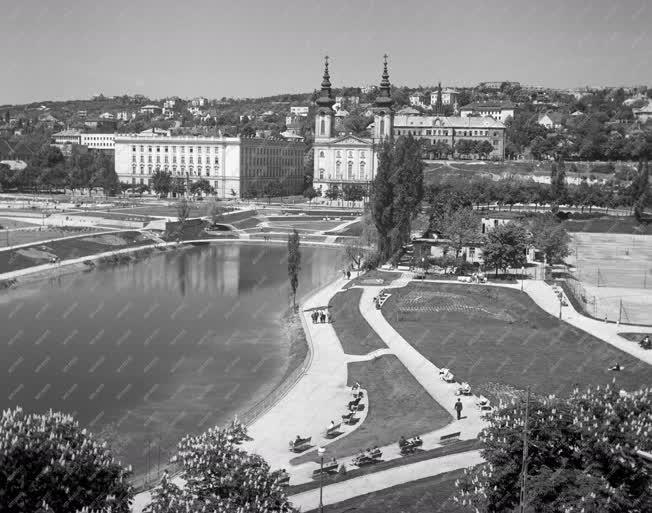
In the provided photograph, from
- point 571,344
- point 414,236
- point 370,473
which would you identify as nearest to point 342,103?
point 414,236

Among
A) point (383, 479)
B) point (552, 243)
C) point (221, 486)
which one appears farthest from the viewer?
point (552, 243)

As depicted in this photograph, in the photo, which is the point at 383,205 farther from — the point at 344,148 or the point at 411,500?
the point at 344,148

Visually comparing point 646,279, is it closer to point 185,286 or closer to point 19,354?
point 185,286

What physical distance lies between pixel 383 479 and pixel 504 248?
27646 millimetres

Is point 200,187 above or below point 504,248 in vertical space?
above

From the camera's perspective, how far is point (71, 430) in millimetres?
14141

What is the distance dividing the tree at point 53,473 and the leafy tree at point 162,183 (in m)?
79.0

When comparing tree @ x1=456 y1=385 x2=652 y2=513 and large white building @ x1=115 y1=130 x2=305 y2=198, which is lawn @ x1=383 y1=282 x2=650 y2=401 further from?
large white building @ x1=115 y1=130 x2=305 y2=198

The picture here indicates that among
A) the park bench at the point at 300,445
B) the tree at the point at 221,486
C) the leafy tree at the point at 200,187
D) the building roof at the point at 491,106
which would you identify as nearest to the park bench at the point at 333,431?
the park bench at the point at 300,445

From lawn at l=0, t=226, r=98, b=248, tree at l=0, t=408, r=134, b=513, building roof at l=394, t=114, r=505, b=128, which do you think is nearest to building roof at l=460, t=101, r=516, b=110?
building roof at l=394, t=114, r=505, b=128

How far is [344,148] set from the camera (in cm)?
9438

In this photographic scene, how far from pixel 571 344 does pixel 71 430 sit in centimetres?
2056

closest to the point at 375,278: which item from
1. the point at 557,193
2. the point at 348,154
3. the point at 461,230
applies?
the point at 461,230

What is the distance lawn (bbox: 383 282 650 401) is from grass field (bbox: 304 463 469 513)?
22.0 feet
